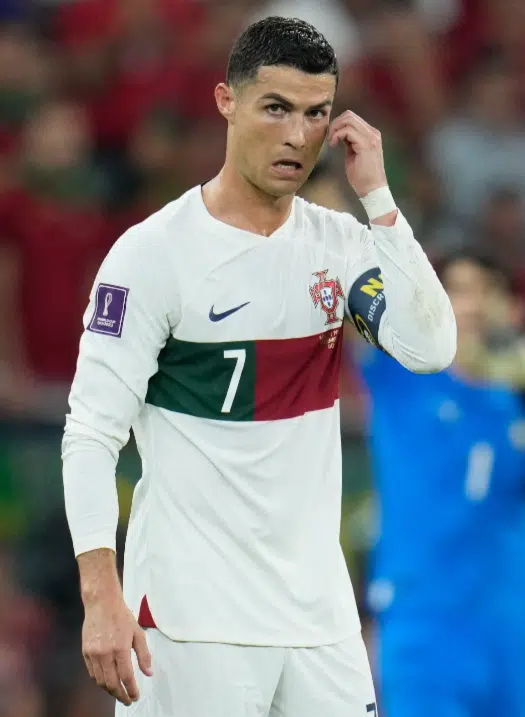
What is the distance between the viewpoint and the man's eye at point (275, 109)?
11.1 feet

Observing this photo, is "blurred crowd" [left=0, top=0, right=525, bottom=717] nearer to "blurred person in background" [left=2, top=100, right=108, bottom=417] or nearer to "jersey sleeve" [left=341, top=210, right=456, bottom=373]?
"blurred person in background" [left=2, top=100, right=108, bottom=417]

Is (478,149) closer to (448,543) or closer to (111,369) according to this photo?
(448,543)

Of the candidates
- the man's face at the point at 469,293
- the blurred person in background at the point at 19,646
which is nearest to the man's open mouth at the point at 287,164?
the man's face at the point at 469,293

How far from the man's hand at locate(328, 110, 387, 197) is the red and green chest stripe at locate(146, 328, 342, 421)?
387 millimetres

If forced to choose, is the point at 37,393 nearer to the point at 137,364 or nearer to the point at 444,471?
the point at 444,471

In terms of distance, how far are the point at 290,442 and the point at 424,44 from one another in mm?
5000

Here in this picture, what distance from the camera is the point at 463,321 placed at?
214 inches

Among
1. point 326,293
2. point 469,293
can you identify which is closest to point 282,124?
point 326,293

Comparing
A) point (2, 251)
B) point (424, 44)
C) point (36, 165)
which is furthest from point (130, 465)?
point (424, 44)

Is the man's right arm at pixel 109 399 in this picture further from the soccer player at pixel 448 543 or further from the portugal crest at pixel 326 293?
the soccer player at pixel 448 543

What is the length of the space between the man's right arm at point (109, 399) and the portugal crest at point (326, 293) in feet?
1.12

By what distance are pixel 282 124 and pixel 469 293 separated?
7.26 ft

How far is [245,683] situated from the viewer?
10.9 feet

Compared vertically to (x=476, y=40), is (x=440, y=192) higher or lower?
lower
